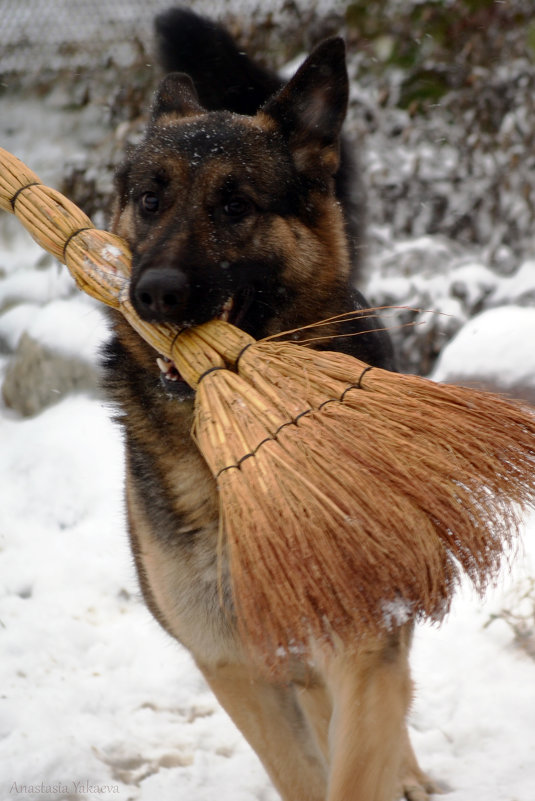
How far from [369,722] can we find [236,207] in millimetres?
1415

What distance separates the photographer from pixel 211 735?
3041 mm

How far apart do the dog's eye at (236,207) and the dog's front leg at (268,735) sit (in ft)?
4.28

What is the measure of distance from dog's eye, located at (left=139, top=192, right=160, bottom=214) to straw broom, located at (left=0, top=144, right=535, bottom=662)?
0.71m

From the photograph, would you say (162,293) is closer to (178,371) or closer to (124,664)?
(178,371)

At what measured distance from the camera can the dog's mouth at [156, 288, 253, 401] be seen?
2.29 meters

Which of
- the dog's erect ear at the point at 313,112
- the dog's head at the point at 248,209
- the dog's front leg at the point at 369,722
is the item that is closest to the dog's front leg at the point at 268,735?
the dog's front leg at the point at 369,722

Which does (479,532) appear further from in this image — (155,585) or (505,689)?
(505,689)

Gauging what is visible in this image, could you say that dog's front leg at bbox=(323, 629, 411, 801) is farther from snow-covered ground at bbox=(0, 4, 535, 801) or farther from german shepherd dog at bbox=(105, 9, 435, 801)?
snow-covered ground at bbox=(0, 4, 535, 801)

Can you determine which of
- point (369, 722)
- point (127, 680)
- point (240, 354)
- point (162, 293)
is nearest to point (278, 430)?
point (240, 354)

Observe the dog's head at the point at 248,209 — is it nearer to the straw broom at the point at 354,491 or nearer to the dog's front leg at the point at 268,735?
the straw broom at the point at 354,491

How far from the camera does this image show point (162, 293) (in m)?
2.05

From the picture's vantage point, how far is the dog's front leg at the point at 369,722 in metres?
2.03

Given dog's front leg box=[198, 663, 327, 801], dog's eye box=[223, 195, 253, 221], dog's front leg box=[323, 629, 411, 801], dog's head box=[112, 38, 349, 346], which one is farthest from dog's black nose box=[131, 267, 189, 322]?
dog's front leg box=[198, 663, 327, 801]

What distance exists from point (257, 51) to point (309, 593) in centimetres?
630
